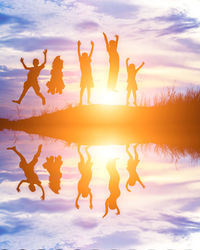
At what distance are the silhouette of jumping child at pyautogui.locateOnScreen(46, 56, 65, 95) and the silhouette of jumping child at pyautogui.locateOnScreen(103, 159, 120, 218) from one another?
1397 cm

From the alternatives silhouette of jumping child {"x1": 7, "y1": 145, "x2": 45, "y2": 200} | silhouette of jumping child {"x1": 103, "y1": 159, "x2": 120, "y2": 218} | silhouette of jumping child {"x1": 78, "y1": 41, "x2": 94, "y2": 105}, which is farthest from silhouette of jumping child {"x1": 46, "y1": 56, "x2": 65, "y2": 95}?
silhouette of jumping child {"x1": 103, "y1": 159, "x2": 120, "y2": 218}

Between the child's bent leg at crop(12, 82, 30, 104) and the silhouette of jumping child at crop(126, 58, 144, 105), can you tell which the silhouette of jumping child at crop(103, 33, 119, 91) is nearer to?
the silhouette of jumping child at crop(126, 58, 144, 105)

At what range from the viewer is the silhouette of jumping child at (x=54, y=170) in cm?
473

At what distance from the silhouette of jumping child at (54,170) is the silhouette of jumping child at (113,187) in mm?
650

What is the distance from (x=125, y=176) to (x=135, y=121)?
36.0ft

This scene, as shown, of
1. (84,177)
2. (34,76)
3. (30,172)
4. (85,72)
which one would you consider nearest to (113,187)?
(84,177)

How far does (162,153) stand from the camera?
8.02 meters

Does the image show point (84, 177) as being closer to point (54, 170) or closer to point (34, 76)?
point (54, 170)

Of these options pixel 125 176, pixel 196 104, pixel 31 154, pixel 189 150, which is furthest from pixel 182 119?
pixel 125 176

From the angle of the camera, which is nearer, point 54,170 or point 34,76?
point 54,170

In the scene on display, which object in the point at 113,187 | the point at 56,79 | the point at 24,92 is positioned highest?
the point at 56,79

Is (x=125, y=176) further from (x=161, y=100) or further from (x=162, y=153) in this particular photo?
(x=161, y=100)

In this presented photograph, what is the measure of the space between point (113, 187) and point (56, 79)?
1600 centimetres

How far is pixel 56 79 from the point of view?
2025 centimetres
